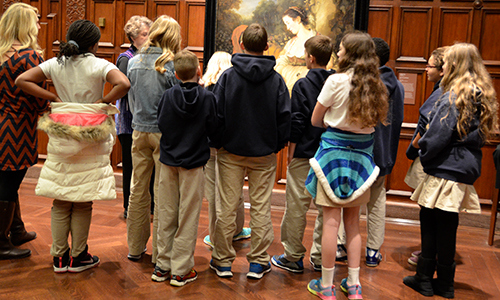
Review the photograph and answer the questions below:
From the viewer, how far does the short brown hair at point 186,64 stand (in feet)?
9.77

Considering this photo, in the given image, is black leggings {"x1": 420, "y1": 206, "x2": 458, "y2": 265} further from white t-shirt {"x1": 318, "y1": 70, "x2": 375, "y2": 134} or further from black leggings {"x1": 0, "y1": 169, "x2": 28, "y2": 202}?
black leggings {"x1": 0, "y1": 169, "x2": 28, "y2": 202}

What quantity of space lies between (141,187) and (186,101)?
87cm

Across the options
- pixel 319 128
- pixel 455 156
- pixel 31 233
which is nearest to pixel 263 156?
pixel 319 128

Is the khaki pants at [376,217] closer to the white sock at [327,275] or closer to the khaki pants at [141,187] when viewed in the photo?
the white sock at [327,275]

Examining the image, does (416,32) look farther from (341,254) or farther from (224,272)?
(224,272)

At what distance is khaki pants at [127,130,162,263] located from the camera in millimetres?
3371

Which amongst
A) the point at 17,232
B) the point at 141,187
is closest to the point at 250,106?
the point at 141,187

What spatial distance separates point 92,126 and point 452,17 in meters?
3.91

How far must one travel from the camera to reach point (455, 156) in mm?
3057

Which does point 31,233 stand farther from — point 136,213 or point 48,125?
point 48,125

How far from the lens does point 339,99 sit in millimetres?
2812

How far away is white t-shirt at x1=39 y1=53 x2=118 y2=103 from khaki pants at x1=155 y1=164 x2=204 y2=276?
28.3 inches

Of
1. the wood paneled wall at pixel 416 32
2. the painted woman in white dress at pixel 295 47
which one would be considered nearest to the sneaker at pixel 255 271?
the wood paneled wall at pixel 416 32

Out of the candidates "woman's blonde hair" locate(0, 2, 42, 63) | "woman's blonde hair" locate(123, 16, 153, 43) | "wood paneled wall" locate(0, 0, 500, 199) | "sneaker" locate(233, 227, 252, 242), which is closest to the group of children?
"woman's blonde hair" locate(0, 2, 42, 63)
